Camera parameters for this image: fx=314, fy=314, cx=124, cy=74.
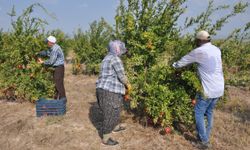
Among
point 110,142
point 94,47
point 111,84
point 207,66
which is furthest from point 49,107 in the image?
point 94,47

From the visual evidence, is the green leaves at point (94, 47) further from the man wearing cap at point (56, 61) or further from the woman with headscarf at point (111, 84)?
the woman with headscarf at point (111, 84)

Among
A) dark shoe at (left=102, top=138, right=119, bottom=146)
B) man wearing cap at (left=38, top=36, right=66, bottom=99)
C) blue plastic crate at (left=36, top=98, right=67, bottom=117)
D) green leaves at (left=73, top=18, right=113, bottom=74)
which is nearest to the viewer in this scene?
dark shoe at (left=102, top=138, right=119, bottom=146)

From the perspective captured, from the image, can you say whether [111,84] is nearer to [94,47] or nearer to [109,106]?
[109,106]

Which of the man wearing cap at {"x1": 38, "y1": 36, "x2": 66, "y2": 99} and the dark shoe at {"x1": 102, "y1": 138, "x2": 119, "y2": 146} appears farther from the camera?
the man wearing cap at {"x1": 38, "y1": 36, "x2": 66, "y2": 99}

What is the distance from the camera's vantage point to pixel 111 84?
5227 mm

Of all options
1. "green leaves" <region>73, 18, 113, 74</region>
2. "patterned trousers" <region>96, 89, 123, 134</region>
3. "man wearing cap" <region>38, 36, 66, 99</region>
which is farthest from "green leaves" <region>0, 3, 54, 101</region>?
"green leaves" <region>73, 18, 113, 74</region>

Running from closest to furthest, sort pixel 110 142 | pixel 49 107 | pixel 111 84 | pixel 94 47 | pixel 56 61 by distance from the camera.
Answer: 1. pixel 111 84
2. pixel 110 142
3. pixel 49 107
4. pixel 56 61
5. pixel 94 47

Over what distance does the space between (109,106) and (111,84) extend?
38 cm

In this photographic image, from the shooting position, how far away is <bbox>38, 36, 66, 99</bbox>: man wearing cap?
722cm

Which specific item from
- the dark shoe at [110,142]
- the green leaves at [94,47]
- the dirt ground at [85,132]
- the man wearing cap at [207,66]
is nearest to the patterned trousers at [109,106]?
the dark shoe at [110,142]

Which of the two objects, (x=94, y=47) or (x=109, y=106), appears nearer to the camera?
(x=109, y=106)

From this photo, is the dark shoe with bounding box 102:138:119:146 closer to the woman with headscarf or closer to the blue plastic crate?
the woman with headscarf

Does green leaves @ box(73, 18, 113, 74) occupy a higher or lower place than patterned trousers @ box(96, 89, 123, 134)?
higher

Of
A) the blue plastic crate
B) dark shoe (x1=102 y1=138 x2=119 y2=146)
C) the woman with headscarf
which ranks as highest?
the woman with headscarf
